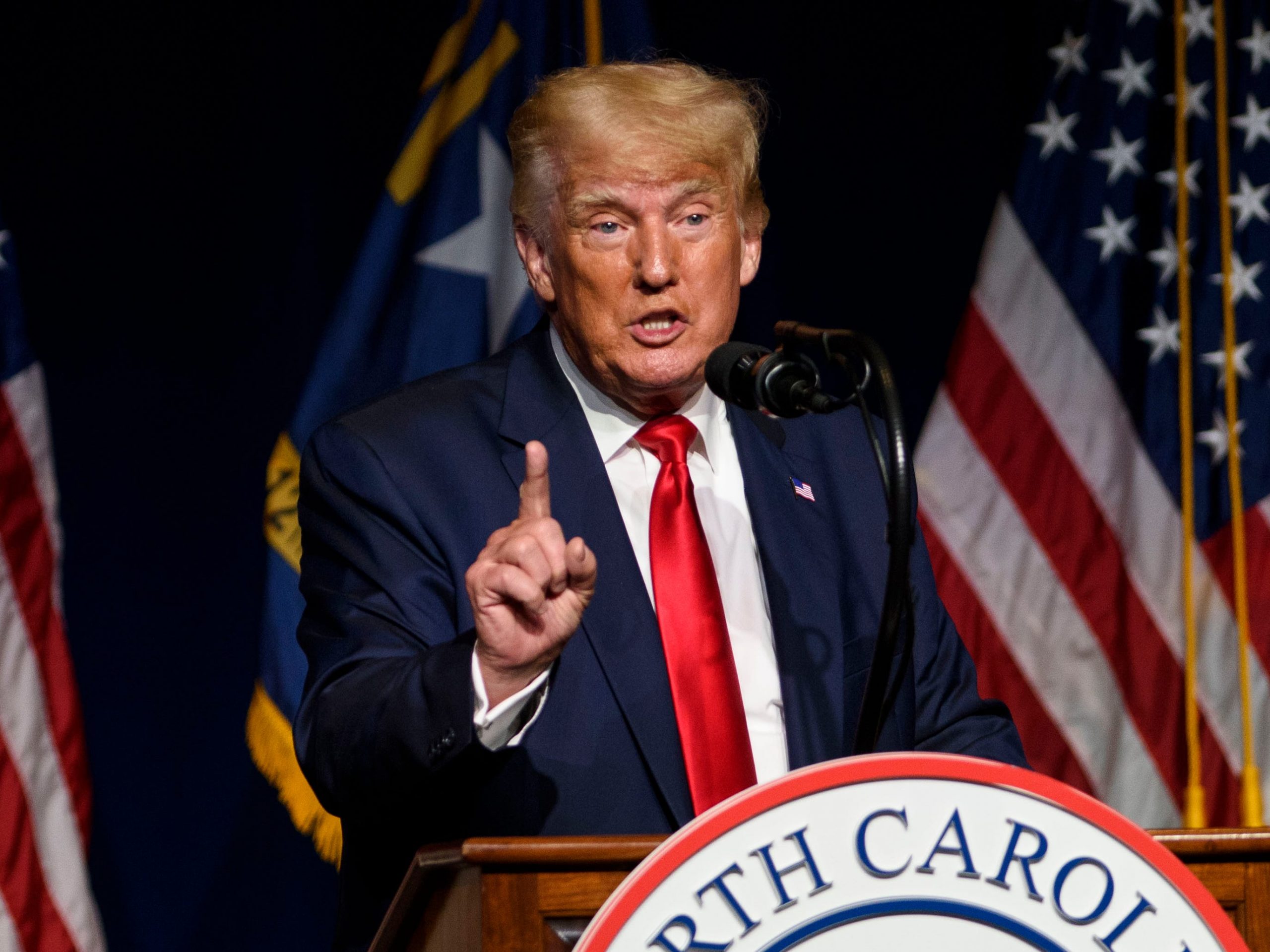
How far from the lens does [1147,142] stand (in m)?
3.07

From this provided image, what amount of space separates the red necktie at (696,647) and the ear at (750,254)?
409 mm

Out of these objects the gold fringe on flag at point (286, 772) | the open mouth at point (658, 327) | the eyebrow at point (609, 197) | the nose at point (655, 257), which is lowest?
the gold fringe on flag at point (286, 772)

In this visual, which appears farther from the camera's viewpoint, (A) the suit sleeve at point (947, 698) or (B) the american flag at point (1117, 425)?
(B) the american flag at point (1117, 425)

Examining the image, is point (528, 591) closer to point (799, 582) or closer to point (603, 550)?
point (603, 550)

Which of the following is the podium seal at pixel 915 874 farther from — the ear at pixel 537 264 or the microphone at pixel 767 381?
the ear at pixel 537 264

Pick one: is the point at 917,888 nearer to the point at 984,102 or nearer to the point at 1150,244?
the point at 1150,244

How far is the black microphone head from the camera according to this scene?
1220 mm

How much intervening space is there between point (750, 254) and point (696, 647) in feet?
2.19

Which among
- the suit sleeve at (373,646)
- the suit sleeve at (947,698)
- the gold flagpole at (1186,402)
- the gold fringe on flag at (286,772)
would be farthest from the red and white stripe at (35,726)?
the gold flagpole at (1186,402)

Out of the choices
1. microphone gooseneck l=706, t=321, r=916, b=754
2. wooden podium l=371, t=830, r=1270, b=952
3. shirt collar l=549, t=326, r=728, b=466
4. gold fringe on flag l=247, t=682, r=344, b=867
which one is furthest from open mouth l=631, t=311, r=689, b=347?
gold fringe on flag l=247, t=682, r=344, b=867

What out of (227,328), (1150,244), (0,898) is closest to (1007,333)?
(1150,244)

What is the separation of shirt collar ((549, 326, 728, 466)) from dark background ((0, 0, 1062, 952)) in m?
1.33

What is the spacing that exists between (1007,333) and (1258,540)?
25.3 inches

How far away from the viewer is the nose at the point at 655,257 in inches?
69.2
